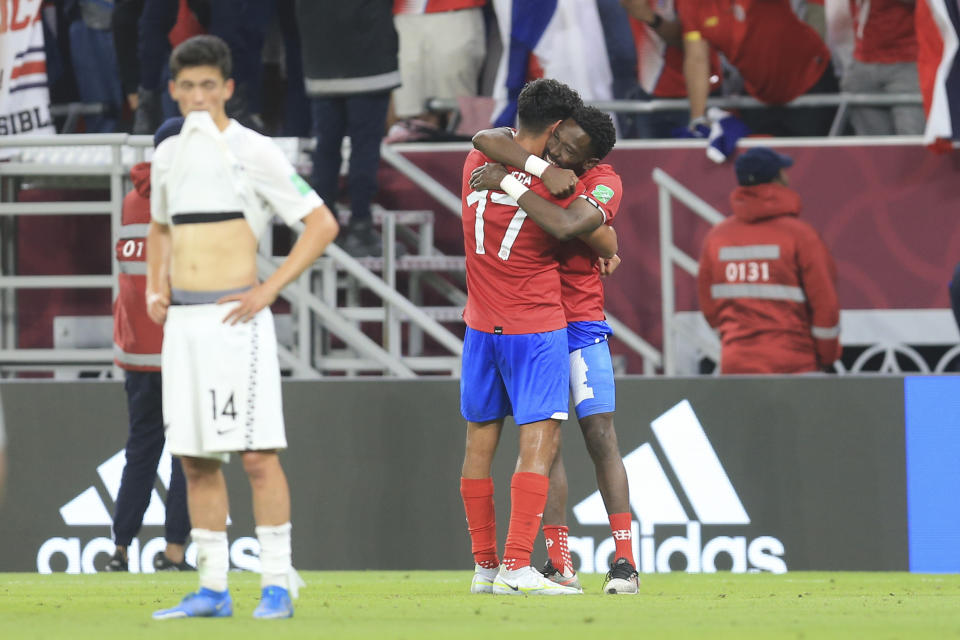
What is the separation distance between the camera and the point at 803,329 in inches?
372

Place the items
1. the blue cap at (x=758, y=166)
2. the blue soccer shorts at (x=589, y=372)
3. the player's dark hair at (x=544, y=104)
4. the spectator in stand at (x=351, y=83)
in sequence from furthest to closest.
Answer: the spectator in stand at (x=351, y=83) → the blue cap at (x=758, y=166) → the blue soccer shorts at (x=589, y=372) → the player's dark hair at (x=544, y=104)

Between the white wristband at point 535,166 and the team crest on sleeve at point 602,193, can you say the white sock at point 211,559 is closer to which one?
the white wristband at point 535,166

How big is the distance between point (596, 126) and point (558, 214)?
1.56 feet

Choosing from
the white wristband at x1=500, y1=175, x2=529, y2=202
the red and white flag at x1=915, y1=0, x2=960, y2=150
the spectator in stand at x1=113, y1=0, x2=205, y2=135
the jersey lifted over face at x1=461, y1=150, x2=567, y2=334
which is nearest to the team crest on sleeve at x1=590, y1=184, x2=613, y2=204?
the jersey lifted over face at x1=461, y1=150, x2=567, y2=334

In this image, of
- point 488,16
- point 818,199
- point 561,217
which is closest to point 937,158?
point 818,199

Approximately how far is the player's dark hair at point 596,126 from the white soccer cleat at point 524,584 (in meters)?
1.80

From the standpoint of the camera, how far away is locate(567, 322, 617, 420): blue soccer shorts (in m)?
6.95

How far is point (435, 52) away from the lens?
1138cm

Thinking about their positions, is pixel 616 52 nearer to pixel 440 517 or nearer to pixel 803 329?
pixel 803 329

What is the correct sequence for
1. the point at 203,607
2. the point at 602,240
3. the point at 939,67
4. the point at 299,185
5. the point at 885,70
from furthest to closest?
the point at 885,70
the point at 939,67
the point at 602,240
the point at 299,185
the point at 203,607

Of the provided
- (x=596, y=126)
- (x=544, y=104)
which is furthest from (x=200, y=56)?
(x=596, y=126)

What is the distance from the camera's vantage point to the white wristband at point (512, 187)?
651cm

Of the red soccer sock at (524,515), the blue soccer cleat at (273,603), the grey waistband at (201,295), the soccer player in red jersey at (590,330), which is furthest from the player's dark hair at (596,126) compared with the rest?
the blue soccer cleat at (273,603)

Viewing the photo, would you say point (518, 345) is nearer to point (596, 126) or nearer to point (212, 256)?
point (596, 126)
